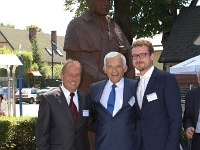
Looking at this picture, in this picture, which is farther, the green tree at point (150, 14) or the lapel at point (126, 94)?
the green tree at point (150, 14)

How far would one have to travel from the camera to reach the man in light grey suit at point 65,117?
158 inches

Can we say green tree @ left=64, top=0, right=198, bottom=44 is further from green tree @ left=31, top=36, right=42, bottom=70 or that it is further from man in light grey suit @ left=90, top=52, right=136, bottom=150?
green tree @ left=31, top=36, right=42, bottom=70

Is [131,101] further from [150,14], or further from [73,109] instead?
[150,14]

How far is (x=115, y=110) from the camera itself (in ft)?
13.3

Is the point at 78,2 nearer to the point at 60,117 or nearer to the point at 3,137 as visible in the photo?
the point at 3,137

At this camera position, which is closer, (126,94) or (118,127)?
(118,127)

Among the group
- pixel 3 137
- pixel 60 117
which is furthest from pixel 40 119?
pixel 3 137

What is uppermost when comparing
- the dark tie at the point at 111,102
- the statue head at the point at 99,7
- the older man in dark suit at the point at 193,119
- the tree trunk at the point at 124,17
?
the tree trunk at the point at 124,17

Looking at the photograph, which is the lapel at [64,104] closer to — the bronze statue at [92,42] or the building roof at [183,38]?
the bronze statue at [92,42]

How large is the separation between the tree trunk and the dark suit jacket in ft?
28.2

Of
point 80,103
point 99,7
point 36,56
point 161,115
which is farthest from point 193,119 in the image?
point 36,56

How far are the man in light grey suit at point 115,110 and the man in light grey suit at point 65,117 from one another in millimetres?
166

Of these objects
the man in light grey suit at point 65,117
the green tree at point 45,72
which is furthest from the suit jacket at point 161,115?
the green tree at point 45,72

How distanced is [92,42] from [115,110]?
2.42m
